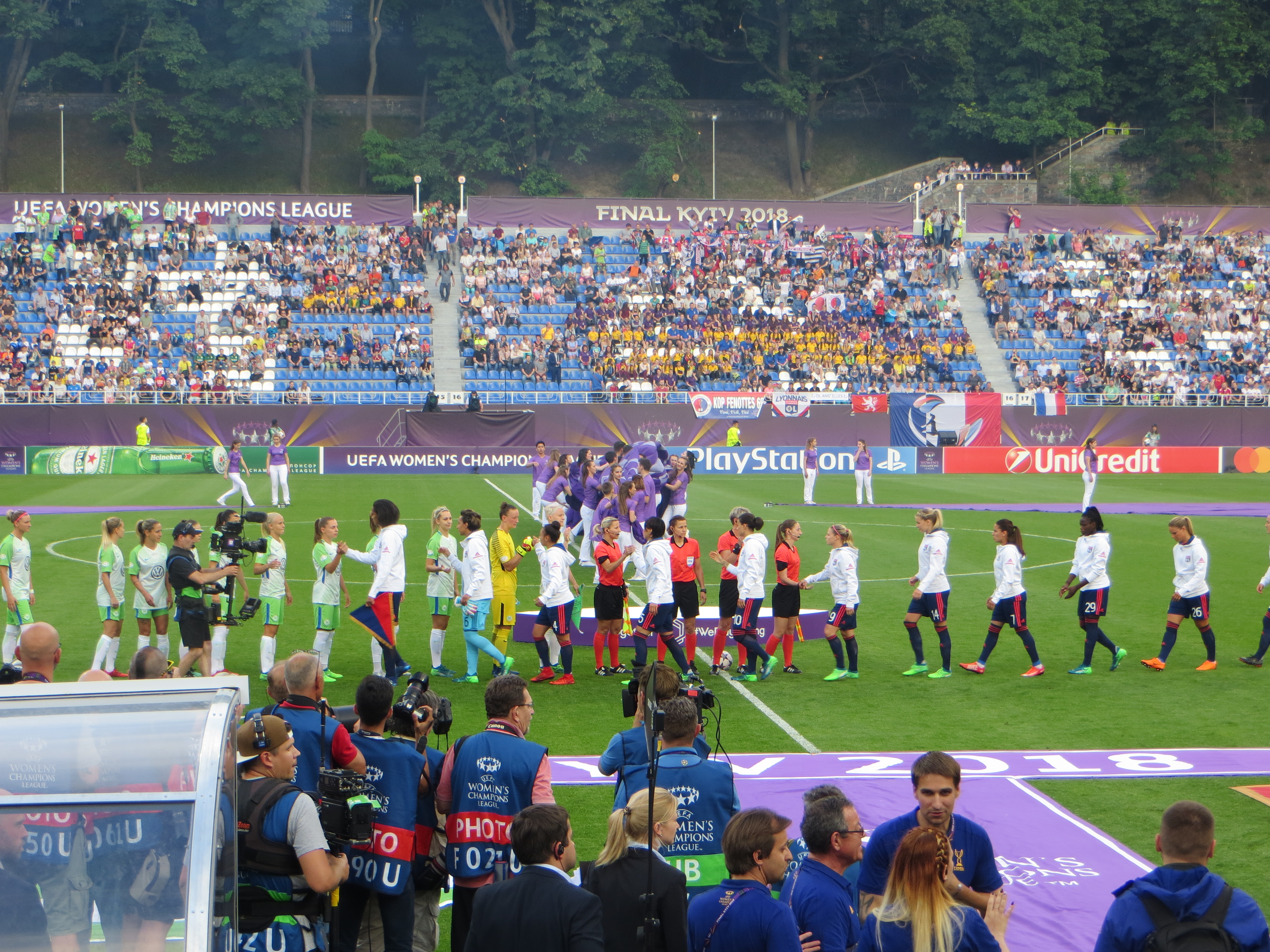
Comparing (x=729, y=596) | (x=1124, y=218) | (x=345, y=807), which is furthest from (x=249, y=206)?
(x=345, y=807)

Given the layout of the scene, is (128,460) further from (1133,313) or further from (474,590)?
(1133,313)

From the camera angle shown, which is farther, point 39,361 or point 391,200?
point 391,200

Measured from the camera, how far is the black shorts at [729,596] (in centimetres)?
1393

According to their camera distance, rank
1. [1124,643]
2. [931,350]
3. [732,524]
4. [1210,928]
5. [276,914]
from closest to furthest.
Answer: [1210,928]
[276,914]
[732,524]
[1124,643]
[931,350]

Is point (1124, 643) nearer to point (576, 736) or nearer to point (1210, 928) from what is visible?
point (576, 736)

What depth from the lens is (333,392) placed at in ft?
154

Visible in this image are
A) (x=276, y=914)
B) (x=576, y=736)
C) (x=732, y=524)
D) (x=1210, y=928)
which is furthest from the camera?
(x=732, y=524)

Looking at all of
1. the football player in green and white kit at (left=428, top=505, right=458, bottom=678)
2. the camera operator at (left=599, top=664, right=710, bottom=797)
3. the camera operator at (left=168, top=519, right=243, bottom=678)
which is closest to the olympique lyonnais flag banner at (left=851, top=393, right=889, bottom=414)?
the football player in green and white kit at (left=428, top=505, right=458, bottom=678)

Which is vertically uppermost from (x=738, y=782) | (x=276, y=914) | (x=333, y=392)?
(x=333, y=392)

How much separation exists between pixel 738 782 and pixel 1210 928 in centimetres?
578

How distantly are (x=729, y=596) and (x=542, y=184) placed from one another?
59.8m

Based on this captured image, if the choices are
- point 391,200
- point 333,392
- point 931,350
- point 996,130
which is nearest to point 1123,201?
point 996,130

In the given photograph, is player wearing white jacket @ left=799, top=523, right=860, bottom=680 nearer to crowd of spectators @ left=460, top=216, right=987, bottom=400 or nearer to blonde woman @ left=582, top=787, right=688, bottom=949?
blonde woman @ left=582, top=787, right=688, bottom=949

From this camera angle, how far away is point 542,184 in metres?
70.6
